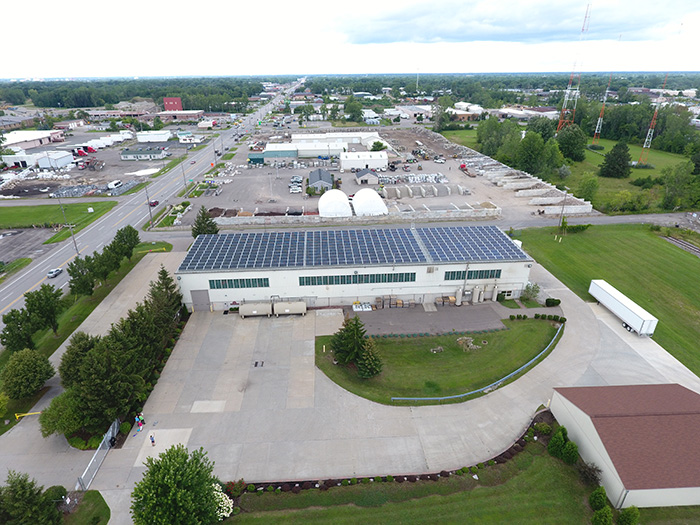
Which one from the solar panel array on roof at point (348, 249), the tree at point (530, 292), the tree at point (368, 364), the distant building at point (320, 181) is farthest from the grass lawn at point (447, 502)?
the distant building at point (320, 181)

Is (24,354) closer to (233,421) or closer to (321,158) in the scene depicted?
(233,421)

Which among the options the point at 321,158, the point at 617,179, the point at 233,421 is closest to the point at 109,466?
the point at 233,421

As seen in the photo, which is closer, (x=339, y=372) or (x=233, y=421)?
(x=233, y=421)

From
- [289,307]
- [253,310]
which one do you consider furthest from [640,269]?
[253,310]

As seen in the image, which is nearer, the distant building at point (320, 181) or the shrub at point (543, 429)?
the shrub at point (543, 429)

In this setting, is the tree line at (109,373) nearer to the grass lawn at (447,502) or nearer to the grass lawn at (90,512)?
the grass lawn at (90,512)

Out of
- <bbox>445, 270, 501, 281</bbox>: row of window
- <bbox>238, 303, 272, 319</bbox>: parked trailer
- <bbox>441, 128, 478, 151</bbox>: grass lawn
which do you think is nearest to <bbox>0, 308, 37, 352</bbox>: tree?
<bbox>238, 303, 272, 319</bbox>: parked trailer

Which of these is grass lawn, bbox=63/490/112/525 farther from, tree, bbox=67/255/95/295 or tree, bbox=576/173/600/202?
tree, bbox=576/173/600/202

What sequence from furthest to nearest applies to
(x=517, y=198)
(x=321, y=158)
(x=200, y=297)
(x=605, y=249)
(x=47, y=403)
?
1. (x=321, y=158)
2. (x=517, y=198)
3. (x=605, y=249)
4. (x=200, y=297)
5. (x=47, y=403)
